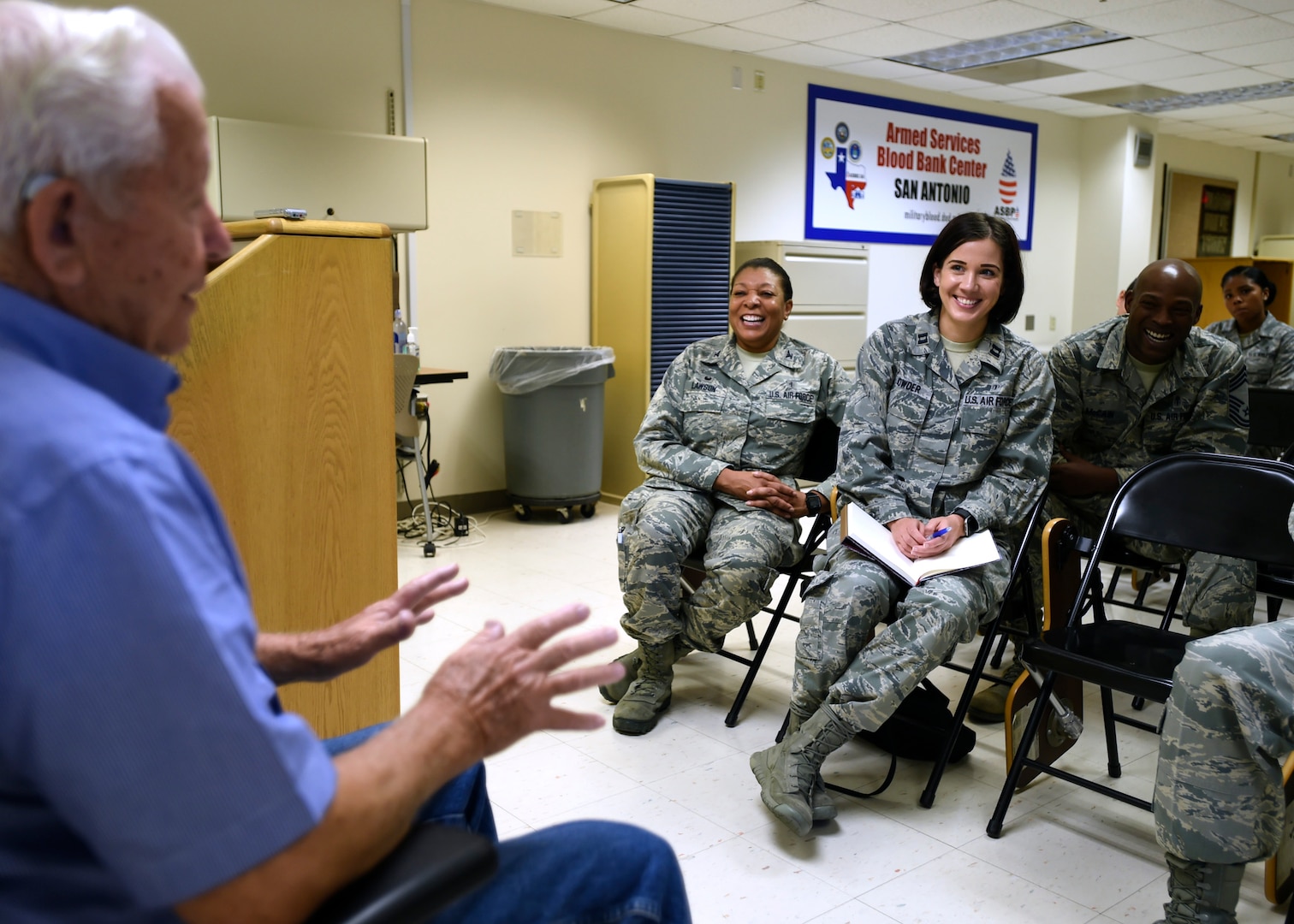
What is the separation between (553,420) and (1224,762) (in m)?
4.12

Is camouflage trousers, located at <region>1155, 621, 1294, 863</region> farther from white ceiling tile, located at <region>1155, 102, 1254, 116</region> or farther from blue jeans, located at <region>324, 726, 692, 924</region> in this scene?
white ceiling tile, located at <region>1155, 102, 1254, 116</region>

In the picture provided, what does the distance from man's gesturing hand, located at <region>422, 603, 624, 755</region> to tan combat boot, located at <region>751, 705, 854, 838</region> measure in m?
1.52

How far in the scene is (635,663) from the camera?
3.24 m

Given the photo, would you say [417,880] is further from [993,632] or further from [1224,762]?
[993,632]

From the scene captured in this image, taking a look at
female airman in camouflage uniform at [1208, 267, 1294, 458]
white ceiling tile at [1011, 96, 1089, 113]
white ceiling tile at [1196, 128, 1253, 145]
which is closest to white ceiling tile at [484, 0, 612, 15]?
female airman in camouflage uniform at [1208, 267, 1294, 458]

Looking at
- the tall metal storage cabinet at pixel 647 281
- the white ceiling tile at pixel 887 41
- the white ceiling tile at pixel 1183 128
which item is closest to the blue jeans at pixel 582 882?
the tall metal storage cabinet at pixel 647 281

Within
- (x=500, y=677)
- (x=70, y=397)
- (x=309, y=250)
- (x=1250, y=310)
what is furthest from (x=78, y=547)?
(x=1250, y=310)

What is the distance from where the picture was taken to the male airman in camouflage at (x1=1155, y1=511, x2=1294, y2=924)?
5.99 feet

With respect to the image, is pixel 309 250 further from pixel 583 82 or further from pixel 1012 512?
pixel 583 82

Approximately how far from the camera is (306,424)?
1932mm

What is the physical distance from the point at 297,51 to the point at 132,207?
4863 mm

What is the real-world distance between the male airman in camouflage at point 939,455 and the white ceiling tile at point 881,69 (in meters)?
4.98

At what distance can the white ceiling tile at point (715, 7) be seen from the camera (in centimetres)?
576

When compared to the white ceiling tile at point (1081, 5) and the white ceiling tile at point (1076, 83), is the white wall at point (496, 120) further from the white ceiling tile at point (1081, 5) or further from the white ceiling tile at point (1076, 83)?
the white ceiling tile at point (1081, 5)
